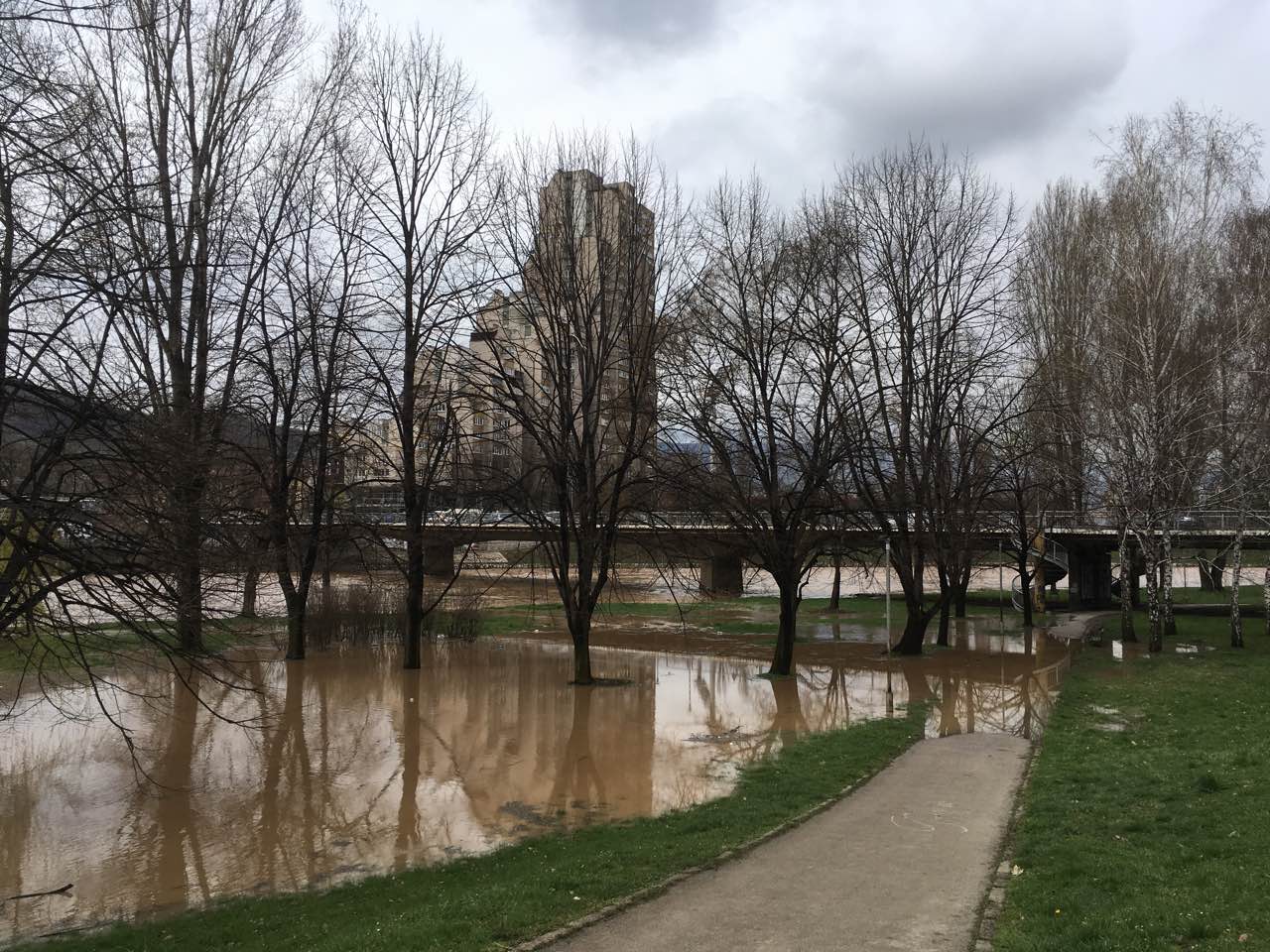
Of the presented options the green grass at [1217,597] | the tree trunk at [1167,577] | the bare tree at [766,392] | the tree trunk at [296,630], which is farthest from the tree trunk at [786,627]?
the green grass at [1217,597]

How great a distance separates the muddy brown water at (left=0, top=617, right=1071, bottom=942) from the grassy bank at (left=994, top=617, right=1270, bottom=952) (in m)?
2.99

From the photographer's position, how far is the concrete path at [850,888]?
6914 mm

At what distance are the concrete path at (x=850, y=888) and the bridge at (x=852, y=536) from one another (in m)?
10.5

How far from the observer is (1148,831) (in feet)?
29.3

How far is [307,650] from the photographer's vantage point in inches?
1148

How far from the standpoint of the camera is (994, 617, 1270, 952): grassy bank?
6.50 m

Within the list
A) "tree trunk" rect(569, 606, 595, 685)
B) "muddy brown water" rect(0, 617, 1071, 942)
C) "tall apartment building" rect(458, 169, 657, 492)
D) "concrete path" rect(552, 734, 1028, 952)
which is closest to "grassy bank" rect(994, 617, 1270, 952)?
"concrete path" rect(552, 734, 1028, 952)

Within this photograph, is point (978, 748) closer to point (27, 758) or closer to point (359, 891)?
point (359, 891)

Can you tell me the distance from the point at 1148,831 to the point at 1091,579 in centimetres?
4097

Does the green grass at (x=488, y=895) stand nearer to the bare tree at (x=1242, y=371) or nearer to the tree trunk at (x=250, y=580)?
the tree trunk at (x=250, y=580)

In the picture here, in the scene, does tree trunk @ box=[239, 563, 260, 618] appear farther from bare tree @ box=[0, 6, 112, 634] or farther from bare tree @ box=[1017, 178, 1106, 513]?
bare tree @ box=[1017, 178, 1106, 513]

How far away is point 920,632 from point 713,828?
19340mm

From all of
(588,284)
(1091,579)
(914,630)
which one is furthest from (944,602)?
(1091,579)

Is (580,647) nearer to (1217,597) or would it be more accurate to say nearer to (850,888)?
(850,888)
